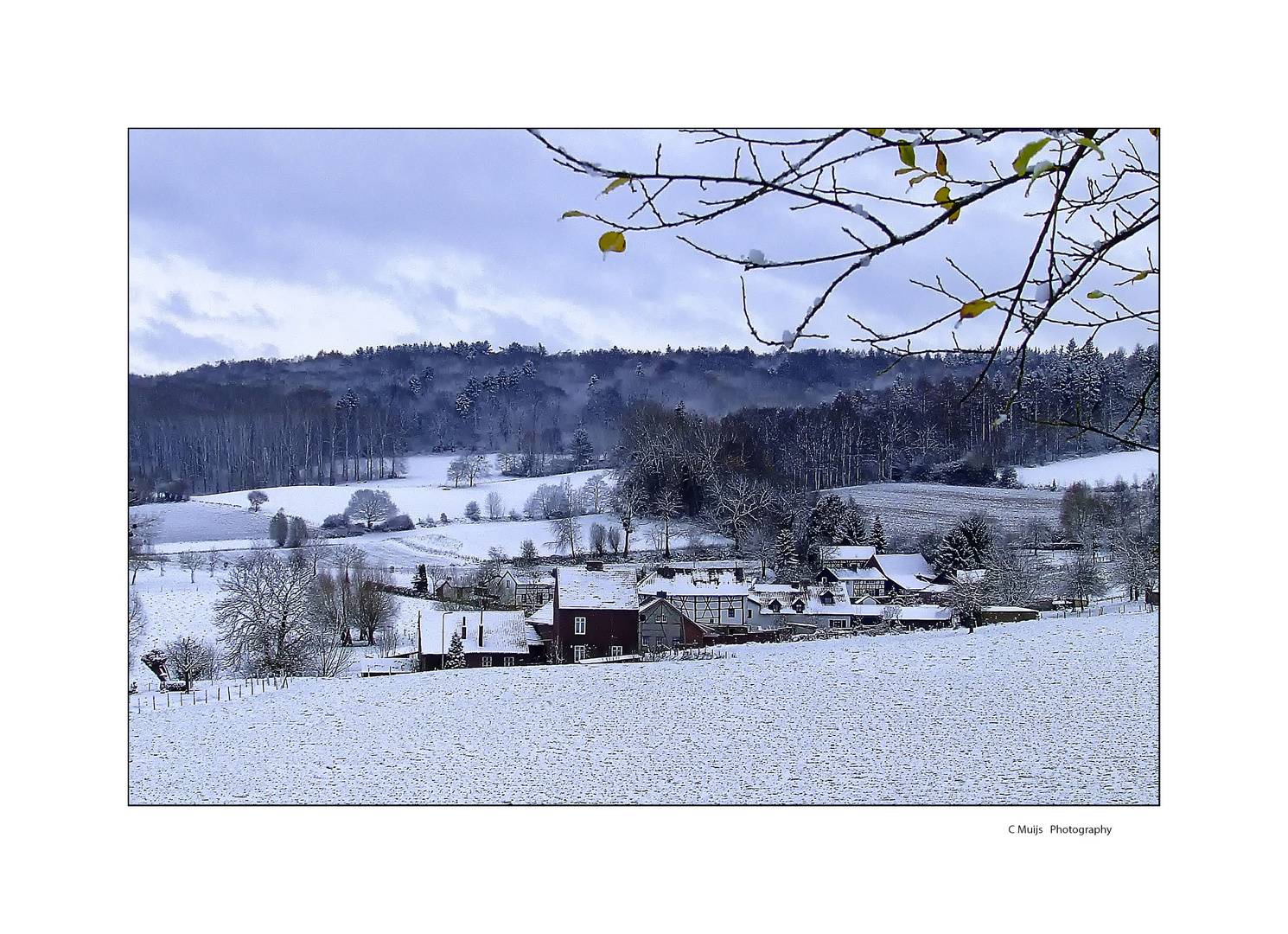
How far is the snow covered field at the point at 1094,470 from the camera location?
17.6 feet

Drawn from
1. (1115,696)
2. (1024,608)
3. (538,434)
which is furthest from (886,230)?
(1024,608)

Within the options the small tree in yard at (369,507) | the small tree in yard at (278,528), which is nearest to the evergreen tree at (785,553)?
the small tree in yard at (369,507)

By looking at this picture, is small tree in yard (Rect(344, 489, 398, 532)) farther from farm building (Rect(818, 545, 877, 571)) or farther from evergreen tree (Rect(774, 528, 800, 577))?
farm building (Rect(818, 545, 877, 571))

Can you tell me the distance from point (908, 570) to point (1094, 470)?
1.53 m

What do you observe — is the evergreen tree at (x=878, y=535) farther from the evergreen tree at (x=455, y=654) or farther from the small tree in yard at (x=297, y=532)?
the small tree in yard at (x=297, y=532)

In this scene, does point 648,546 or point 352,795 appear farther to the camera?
point 648,546

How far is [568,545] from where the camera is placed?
19.2 ft

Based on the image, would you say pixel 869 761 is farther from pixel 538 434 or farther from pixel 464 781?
pixel 538 434

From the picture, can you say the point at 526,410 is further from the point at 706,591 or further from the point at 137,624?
the point at 137,624

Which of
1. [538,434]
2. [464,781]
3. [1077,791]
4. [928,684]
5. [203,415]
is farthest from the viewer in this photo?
[928,684]

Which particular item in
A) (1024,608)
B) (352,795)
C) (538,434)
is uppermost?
(538,434)

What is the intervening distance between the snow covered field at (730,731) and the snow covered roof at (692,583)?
0.63 metres

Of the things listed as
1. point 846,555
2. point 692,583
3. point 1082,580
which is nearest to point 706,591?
point 692,583

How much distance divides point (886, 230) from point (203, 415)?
5316 mm
